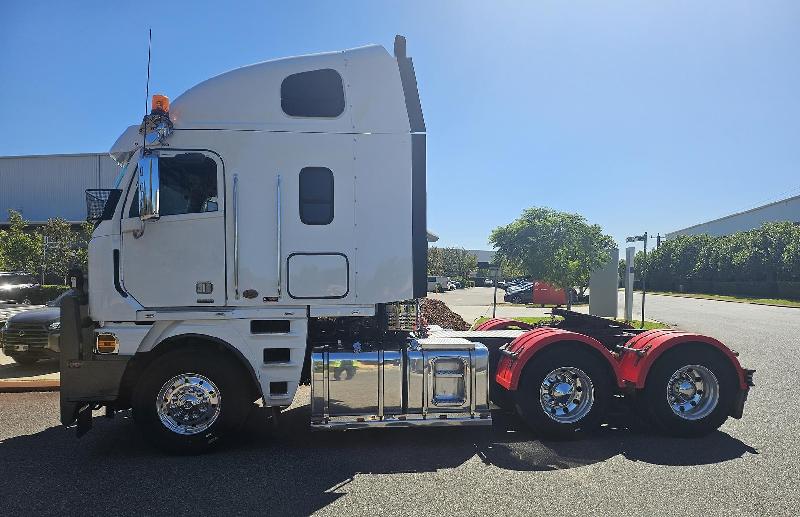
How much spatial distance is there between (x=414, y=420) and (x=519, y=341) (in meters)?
1.50

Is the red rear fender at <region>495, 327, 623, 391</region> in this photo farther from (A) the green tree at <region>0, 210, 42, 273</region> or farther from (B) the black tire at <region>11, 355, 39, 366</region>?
(A) the green tree at <region>0, 210, 42, 273</region>

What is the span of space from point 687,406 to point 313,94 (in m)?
5.33

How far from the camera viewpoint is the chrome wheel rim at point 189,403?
516 centimetres

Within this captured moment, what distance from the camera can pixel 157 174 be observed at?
4.84 m

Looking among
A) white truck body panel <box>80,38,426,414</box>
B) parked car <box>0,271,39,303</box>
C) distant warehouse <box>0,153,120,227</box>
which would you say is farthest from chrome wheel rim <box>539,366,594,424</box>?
distant warehouse <box>0,153,120,227</box>

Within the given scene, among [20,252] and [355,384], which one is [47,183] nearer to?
[20,252]

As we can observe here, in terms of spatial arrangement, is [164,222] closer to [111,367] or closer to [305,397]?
[111,367]

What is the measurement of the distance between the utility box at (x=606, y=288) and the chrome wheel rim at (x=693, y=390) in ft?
43.0

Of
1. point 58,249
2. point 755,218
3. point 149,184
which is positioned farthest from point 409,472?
point 755,218

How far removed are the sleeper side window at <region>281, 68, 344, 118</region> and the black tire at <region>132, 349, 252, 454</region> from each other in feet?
8.58

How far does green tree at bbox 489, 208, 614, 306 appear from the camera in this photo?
18047 mm

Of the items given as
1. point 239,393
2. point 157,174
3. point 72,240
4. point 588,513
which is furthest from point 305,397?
point 72,240

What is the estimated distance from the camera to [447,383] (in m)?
5.52

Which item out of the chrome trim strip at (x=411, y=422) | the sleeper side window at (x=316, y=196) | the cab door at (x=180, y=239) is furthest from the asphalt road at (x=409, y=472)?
the sleeper side window at (x=316, y=196)
